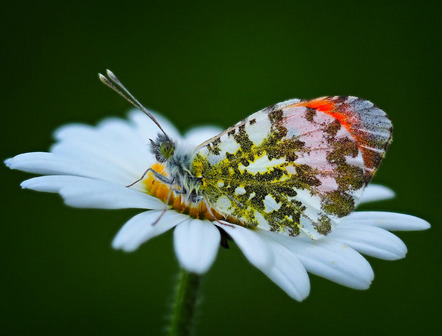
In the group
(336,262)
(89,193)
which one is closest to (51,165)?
(89,193)

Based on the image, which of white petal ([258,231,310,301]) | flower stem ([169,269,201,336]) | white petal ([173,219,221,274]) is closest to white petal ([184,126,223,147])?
flower stem ([169,269,201,336])

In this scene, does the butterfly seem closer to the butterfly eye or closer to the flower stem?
the butterfly eye

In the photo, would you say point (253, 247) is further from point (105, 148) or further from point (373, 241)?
point (105, 148)

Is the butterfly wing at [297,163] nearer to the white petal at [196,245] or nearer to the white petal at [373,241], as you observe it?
the white petal at [373,241]

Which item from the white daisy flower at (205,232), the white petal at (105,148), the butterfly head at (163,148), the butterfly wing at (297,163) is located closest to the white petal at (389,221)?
the white daisy flower at (205,232)

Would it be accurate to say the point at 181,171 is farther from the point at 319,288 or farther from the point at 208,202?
the point at 319,288

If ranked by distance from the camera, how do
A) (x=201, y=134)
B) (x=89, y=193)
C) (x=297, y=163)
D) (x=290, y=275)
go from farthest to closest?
(x=201, y=134), (x=297, y=163), (x=89, y=193), (x=290, y=275)

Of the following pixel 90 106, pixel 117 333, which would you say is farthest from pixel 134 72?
pixel 117 333
